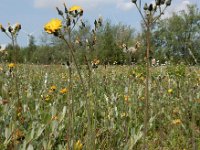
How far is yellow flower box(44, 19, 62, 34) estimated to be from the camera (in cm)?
162

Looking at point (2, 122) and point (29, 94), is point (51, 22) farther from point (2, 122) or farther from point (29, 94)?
point (29, 94)

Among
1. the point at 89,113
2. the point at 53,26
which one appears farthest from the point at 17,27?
the point at 89,113

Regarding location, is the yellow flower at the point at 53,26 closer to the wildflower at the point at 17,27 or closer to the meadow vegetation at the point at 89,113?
the meadow vegetation at the point at 89,113

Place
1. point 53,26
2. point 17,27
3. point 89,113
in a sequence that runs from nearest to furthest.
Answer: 1. point 89,113
2. point 53,26
3. point 17,27

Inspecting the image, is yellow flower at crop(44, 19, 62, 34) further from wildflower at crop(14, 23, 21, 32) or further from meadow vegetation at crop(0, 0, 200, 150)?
wildflower at crop(14, 23, 21, 32)

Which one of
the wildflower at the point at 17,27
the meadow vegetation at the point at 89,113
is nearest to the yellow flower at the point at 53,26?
the meadow vegetation at the point at 89,113

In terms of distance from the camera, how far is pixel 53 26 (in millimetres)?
1649

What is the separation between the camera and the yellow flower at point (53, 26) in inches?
63.7

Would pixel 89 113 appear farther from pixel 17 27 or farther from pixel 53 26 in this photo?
pixel 17 27

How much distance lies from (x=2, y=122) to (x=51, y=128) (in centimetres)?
38

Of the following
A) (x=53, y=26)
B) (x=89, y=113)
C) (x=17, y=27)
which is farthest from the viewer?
(x=17, y=27)

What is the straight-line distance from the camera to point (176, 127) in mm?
3188

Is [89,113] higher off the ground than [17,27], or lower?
lower

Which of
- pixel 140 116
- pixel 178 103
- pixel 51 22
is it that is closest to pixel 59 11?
pixel 51 22
